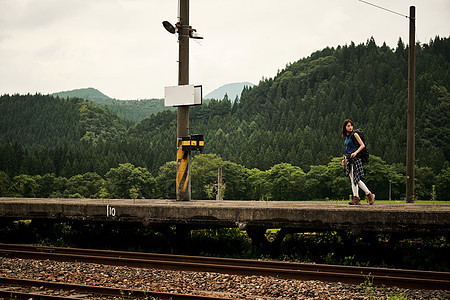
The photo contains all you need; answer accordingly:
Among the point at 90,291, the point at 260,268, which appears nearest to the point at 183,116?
the point at 260,268

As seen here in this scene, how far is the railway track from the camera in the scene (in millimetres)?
7820

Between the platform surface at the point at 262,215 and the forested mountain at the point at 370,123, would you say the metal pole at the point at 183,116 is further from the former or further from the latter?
the forested mountain at the point at 370,123

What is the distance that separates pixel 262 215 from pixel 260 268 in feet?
5.51

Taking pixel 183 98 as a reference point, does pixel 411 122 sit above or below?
below

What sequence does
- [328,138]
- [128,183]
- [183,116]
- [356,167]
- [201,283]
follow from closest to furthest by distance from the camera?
[201,283] → [356,167] → [183,116] → [128,183] → [328,138]

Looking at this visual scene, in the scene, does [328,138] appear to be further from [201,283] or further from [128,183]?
[201,283]

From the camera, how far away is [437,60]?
17950 cm

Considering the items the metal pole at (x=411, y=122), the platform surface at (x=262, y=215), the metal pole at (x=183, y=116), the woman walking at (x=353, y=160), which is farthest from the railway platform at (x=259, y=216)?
the metal pole at (x=411, y=122)

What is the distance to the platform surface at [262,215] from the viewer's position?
903 centimetres

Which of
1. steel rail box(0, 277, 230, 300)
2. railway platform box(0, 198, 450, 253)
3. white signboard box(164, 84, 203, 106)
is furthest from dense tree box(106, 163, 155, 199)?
steel rail box(0, 277, 230, 300)

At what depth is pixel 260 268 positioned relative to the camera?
863cm

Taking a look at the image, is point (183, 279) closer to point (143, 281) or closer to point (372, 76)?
point (143, 281)

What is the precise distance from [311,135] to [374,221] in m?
152

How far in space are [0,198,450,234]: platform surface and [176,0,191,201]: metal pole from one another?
2104 mm
